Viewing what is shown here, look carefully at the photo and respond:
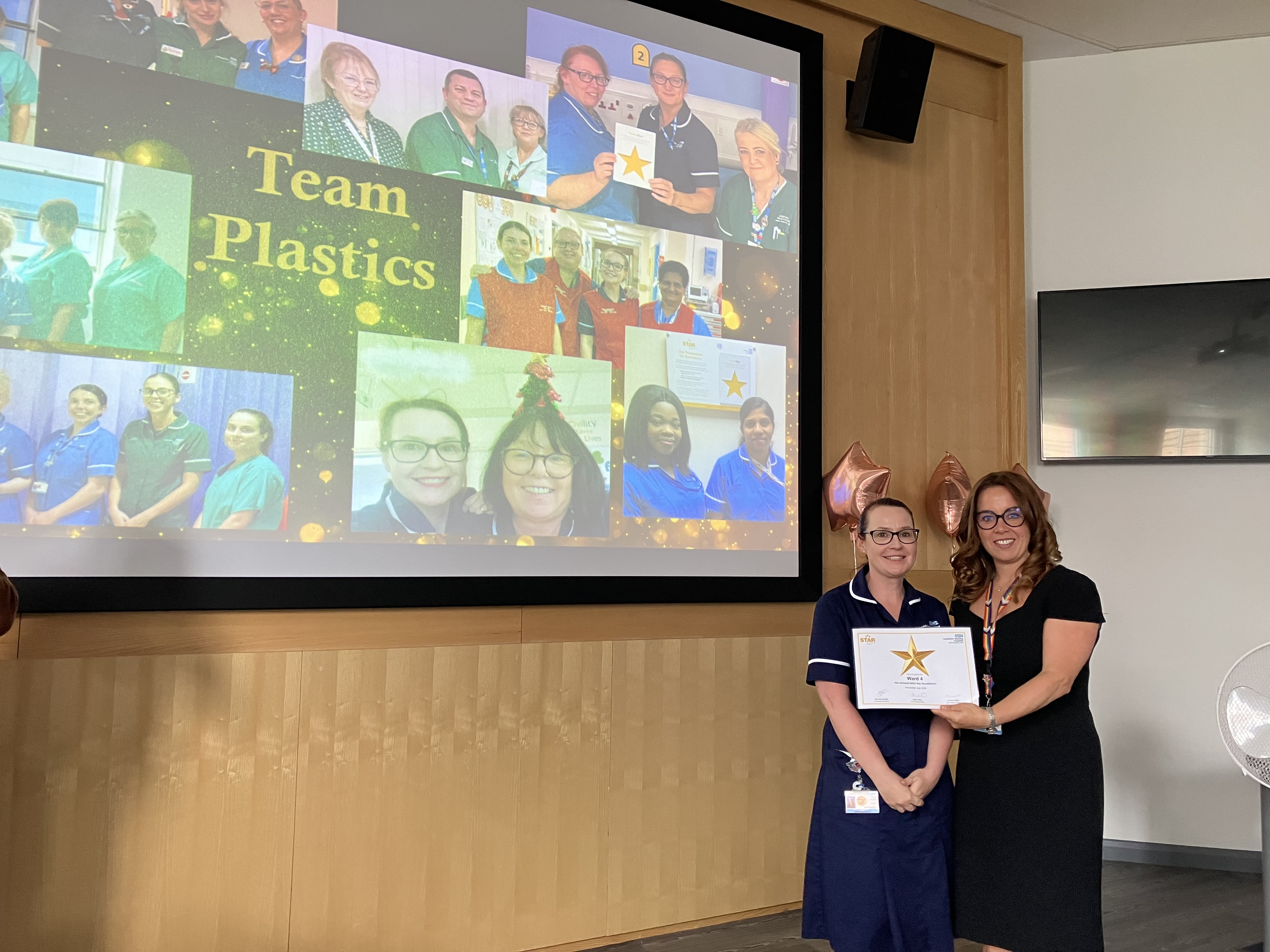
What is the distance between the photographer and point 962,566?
7.80 ft

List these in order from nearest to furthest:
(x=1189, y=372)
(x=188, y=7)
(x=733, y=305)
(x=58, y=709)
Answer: (x=58, y=709) → (x=188, y=7) → (x=733, y=305) → (x=1189, y=372)

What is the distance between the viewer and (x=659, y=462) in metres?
3.42

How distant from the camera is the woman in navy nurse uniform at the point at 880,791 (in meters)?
2.18

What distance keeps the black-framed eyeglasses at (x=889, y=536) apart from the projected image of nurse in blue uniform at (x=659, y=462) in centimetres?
121

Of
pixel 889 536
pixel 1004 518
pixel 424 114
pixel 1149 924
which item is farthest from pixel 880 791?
pixel 424 114

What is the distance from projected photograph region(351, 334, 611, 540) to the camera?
2936 mm

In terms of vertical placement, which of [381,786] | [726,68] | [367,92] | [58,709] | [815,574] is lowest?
[381,786]

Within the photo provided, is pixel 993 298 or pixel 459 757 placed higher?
pixel 993 298

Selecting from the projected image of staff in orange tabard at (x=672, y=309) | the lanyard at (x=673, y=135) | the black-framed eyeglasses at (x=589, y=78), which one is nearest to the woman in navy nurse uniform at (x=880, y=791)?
the projected image of staff in orange tabard at (x=672, y=309)

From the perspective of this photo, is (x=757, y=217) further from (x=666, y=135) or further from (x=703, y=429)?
(x=703, y=429)

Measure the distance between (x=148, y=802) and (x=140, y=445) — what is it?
0.93m

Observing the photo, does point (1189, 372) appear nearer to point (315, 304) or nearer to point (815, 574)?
point (815, 574)

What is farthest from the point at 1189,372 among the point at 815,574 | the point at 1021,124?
the point at 815,574

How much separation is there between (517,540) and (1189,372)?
Answer: 3.02m
